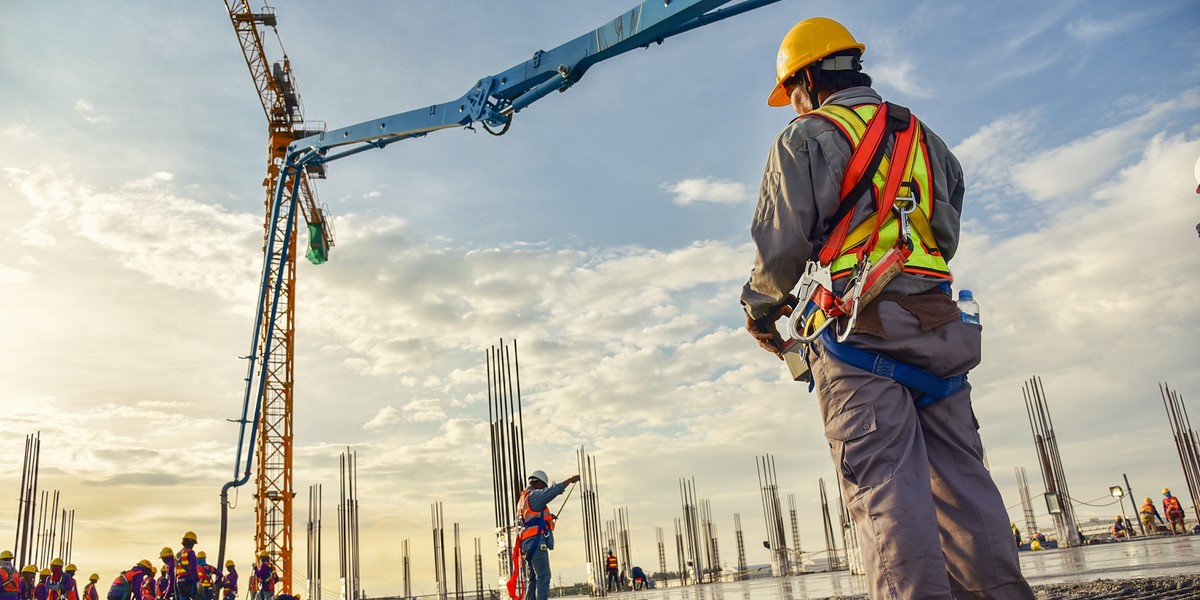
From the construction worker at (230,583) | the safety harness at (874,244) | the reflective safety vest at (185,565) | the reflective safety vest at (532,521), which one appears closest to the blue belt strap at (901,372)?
the safety harness at (874,244)

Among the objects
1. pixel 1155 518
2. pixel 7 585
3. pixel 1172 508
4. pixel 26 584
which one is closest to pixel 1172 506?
pixel 1172 508

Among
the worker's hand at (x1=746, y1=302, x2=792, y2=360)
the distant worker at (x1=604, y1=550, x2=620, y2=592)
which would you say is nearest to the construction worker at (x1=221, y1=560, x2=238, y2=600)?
the distant worker at (x1=604, y1=550, x2=620, y2=592)

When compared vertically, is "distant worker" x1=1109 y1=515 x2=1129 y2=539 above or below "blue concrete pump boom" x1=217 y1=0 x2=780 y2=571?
below

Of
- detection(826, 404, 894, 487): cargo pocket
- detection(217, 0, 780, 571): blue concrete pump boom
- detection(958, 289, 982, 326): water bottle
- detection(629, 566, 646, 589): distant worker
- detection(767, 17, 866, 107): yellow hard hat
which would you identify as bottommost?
detection(629, 566, 646, 589): distant worker

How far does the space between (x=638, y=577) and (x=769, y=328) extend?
21320mm

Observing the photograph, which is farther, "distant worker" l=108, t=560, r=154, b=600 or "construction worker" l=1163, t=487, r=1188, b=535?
"construction worker" l=1163, t=487, r=1188, b=535

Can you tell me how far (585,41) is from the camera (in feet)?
32.6

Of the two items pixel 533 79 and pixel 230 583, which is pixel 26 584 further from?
pixel 533 79

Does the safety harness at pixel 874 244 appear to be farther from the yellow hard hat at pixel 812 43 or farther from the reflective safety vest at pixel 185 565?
the reflective safety vest at pixel 185 565

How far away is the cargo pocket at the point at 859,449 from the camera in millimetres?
1913

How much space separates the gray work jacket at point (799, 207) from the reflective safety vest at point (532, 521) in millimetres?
5952

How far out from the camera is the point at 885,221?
214 cm

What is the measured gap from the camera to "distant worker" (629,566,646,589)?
22031mm

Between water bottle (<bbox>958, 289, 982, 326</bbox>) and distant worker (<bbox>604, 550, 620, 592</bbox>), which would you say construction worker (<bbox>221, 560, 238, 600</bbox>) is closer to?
distant worker (<bbox>604, 550, 620, 592</bbox>)
